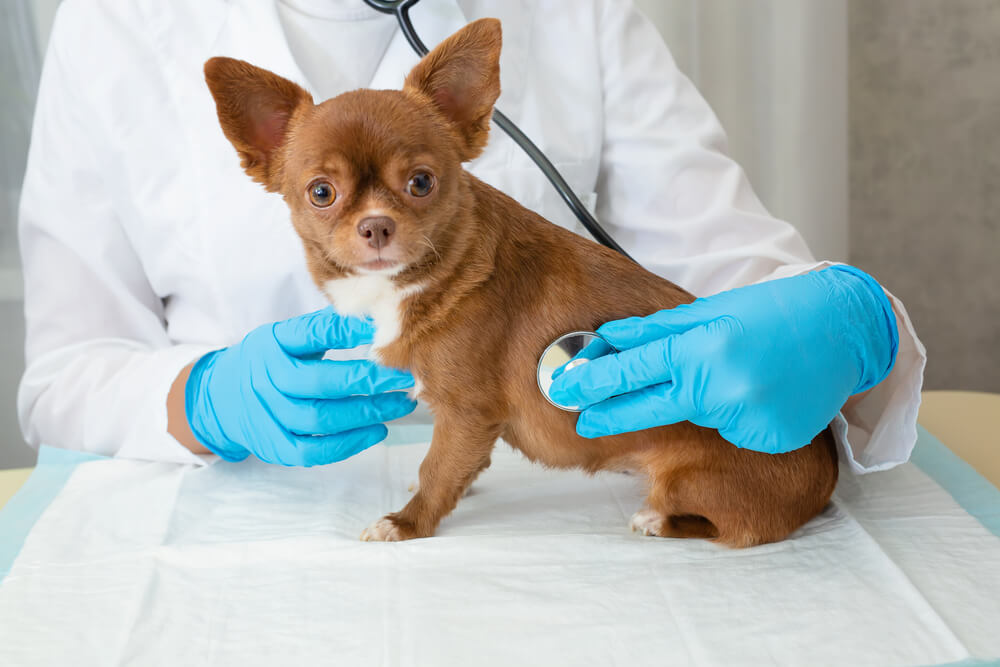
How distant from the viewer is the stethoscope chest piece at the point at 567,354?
3.31 feet

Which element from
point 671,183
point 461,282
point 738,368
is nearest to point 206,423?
point 461,282

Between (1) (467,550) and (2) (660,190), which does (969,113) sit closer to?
(2) (660,190)

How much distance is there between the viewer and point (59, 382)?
56.9 inches

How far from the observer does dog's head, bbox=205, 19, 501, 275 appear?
87cm

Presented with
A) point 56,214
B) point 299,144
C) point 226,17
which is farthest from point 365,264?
point 56,214

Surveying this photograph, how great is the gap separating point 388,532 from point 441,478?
0.09 m

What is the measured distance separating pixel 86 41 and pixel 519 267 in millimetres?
945

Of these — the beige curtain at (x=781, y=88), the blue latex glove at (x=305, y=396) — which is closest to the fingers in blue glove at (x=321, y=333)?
the blue latex glove at (x=305, y=396)

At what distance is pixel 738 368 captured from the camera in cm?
99

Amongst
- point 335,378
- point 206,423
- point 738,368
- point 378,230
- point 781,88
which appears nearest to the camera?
point 378,230

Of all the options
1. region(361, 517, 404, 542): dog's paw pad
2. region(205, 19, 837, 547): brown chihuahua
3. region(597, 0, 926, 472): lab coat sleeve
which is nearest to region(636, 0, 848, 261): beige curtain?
region(597, 0, 926, 472): lab coat sleeve

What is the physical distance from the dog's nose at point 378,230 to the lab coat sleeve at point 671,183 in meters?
0.75

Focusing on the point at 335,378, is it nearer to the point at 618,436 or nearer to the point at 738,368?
the point at 618,436

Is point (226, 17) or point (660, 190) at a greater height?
point (226, 17)
